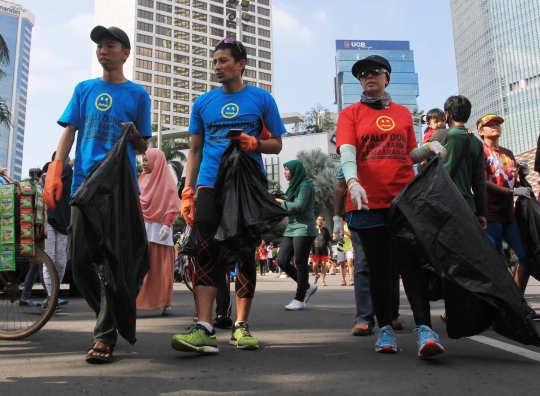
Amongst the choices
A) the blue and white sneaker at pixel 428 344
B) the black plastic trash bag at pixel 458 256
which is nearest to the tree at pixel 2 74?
the black plastic trash bag at pixel 458 256

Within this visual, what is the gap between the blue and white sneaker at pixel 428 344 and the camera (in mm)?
3129

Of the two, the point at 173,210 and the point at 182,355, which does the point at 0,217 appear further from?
the point at 173,210

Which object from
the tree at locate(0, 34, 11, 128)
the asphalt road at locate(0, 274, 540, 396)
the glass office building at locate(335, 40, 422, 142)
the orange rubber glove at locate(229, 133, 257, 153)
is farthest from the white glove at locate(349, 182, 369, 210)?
the glass office building at locate(335, 40, 422, 142)

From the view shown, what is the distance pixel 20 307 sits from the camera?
4.43 meters

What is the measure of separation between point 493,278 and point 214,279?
174 centimetres

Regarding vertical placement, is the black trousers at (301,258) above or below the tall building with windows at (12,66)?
below

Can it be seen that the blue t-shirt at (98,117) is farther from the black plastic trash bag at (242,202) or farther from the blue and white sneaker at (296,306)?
the blue and white sneaker at (296,306)

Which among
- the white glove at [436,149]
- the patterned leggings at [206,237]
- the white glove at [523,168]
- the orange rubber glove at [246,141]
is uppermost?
the white glove at [523,168]

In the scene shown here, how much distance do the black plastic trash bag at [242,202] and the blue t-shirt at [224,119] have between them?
5.0 inches

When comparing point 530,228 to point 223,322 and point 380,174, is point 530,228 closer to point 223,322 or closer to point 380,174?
point 380,174

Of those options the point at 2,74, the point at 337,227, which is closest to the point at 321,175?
the point at 2,74

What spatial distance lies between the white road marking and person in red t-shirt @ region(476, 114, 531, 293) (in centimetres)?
138

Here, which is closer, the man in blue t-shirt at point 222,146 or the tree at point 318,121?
the man in blue t-shirt at point 222,146

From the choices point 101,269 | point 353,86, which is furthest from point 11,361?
point 353,86
